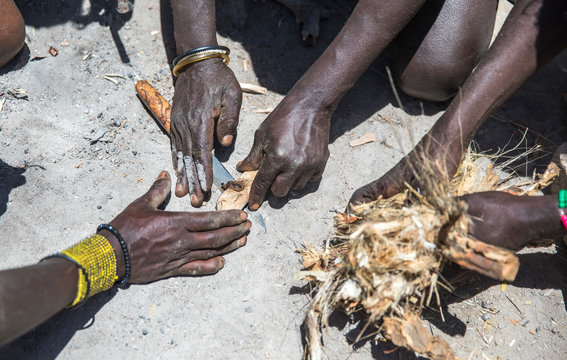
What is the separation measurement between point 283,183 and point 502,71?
1.28m

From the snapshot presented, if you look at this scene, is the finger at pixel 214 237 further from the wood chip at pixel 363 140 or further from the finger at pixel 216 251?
the wood chip at pixel 363 140

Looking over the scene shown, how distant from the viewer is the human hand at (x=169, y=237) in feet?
7.71

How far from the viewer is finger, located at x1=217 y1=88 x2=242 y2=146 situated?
2654 mm

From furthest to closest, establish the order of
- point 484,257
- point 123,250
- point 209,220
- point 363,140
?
point 363,140, point 209,220, point 123,250, point 484,257

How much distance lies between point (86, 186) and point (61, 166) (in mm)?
212

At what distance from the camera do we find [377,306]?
2.08 metres

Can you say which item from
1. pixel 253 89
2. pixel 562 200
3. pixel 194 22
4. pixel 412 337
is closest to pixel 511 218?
pixel 562 200

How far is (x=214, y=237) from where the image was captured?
8.13 feet

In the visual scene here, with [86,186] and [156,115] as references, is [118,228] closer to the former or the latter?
[86,186]

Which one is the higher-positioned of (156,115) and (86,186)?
(156,115)

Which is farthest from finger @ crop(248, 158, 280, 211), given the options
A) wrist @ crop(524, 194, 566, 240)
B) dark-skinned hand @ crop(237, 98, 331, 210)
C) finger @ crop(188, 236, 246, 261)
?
wrist @ crop(524, 194, 566, 240)

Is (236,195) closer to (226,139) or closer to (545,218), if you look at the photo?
(226,139)

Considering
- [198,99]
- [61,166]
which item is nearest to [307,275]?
[198,99]

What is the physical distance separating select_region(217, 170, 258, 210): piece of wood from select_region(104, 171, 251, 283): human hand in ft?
0.41
